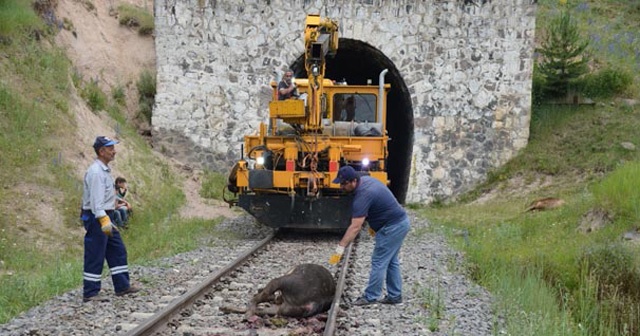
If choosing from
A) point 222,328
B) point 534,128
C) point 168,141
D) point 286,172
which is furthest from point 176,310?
point 534,128

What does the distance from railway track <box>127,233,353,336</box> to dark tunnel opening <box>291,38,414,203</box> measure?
969 centimetres

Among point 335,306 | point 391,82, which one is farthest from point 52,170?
point 391,82

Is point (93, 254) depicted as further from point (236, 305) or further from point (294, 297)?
point (294, 297)

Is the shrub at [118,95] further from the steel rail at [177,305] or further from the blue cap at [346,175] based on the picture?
the blue cap at [346,175]

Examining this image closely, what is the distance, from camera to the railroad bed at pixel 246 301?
20.9 feet

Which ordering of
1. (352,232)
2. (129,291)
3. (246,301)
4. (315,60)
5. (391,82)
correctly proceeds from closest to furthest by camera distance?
(352,232) → (246,301) → (129,291) → (315,60) → (391,82)

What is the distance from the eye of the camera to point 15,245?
10.6 metres

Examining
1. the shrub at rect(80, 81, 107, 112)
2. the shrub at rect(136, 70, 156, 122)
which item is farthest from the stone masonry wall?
the shrub at rect(80, 81, 107, 112)

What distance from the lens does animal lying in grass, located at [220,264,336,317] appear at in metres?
6.85

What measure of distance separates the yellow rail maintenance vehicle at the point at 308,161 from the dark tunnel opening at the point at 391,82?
21.4 ft

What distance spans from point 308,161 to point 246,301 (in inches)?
216

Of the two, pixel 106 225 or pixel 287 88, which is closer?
pixel 106 225

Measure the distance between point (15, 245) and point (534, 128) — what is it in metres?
14.2

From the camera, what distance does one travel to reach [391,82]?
21.1 metres
